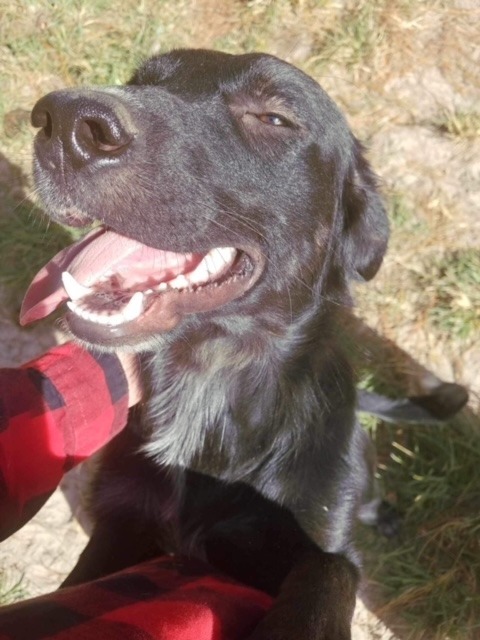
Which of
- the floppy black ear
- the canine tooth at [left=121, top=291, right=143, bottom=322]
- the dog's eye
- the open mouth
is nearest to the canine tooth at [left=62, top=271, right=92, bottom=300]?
the open mouth

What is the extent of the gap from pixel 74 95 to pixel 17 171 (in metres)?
2.61

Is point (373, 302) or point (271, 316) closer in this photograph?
point (271, 316)

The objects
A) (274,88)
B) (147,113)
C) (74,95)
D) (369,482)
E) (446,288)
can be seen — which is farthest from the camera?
(446,288)

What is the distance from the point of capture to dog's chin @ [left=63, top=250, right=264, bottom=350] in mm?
1981

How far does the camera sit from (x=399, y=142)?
418 centimetres

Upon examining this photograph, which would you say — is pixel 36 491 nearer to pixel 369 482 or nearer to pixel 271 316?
pixel 271 316

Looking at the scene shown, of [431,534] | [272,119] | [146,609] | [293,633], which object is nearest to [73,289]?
[272,119]

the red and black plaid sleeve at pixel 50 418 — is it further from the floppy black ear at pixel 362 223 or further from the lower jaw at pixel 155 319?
the floppy black ear at pixel 362 223

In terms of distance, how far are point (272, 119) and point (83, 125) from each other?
0.74 meters

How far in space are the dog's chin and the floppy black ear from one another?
1.88ft

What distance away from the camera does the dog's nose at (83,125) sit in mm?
1718

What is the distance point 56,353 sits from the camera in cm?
259

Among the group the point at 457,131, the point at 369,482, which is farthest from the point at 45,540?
the point at 457,131

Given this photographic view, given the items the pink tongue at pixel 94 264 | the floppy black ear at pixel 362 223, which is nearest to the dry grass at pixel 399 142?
the floppy black ear at pixel 362 223
